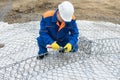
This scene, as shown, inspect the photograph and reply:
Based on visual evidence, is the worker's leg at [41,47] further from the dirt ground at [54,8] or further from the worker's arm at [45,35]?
the dirt ground at [54,8]

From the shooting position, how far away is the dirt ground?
393 inches

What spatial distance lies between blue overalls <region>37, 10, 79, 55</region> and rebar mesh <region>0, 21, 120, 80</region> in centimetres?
37

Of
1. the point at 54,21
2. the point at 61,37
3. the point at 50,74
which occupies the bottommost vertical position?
the point at 50,74

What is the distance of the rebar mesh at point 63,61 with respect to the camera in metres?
5.98

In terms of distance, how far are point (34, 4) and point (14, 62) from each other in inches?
210

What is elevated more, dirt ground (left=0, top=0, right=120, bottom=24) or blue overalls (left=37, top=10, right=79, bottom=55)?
blue overalls (left=37, top=10, right=79, bottom=55)

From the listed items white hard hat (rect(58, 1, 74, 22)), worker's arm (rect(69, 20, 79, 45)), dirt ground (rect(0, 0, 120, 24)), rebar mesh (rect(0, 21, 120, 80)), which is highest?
white hard hat (rect(58, 1, 74, 22))

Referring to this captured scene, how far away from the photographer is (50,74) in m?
6.01

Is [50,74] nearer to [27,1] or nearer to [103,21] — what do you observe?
[103,21]

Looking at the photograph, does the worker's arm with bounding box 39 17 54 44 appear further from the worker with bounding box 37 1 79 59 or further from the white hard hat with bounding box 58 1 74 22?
the white hard hat with bounding box 58 1 74 22

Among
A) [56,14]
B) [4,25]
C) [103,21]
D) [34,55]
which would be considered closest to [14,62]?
[34,55]

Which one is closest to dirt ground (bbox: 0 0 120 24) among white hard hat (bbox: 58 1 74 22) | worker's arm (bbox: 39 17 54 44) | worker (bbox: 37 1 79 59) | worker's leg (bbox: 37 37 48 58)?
worker's leg (bbox: 37 37 48 58)

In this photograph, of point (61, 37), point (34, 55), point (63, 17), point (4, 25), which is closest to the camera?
point (63, 17)

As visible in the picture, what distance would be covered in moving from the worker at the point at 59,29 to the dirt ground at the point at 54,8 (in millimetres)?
3438
